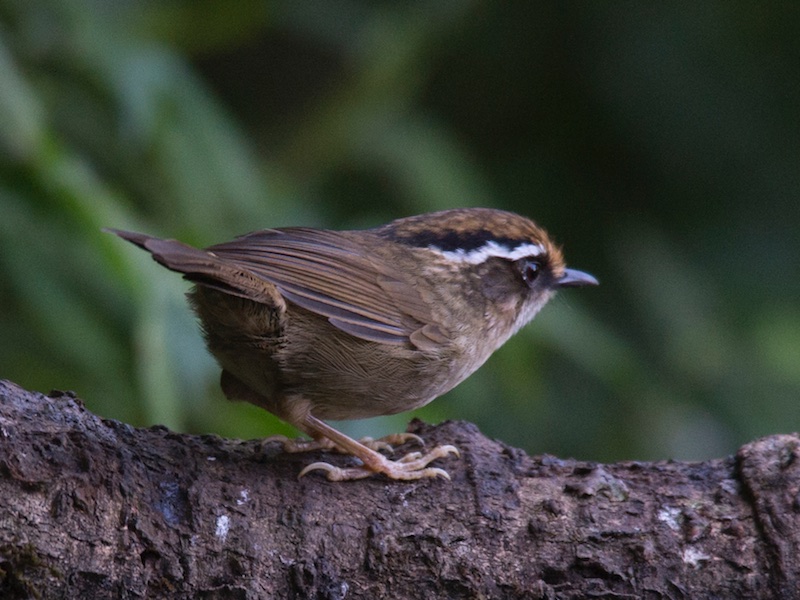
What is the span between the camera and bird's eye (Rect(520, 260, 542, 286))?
15.5 ft

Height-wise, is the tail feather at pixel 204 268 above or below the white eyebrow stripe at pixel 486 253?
below

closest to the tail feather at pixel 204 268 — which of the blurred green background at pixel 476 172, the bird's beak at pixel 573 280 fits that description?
the blurred green background at pixel 476 172

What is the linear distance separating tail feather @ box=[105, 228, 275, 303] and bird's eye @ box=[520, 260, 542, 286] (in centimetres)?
140

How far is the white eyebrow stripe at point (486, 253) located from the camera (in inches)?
180

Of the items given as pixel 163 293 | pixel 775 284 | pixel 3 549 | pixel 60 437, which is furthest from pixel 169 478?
pixel 775 284

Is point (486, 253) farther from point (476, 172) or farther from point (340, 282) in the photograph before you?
point (476, 172)

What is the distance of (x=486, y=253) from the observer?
461cm

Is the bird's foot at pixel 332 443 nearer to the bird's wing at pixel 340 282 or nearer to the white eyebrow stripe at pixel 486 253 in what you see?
the bird's wing at pixel 340 282

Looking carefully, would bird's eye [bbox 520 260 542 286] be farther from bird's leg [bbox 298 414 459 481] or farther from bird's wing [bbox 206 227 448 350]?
bird's leg [bbox 298 414 459 481]

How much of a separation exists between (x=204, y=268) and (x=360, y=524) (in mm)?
1008

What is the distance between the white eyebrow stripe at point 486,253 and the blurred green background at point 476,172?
801 millimetres

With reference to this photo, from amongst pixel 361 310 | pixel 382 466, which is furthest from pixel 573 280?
pixel 382 466

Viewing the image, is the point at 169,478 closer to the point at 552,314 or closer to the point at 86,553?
the point at 86,553

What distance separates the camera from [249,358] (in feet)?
12.9
